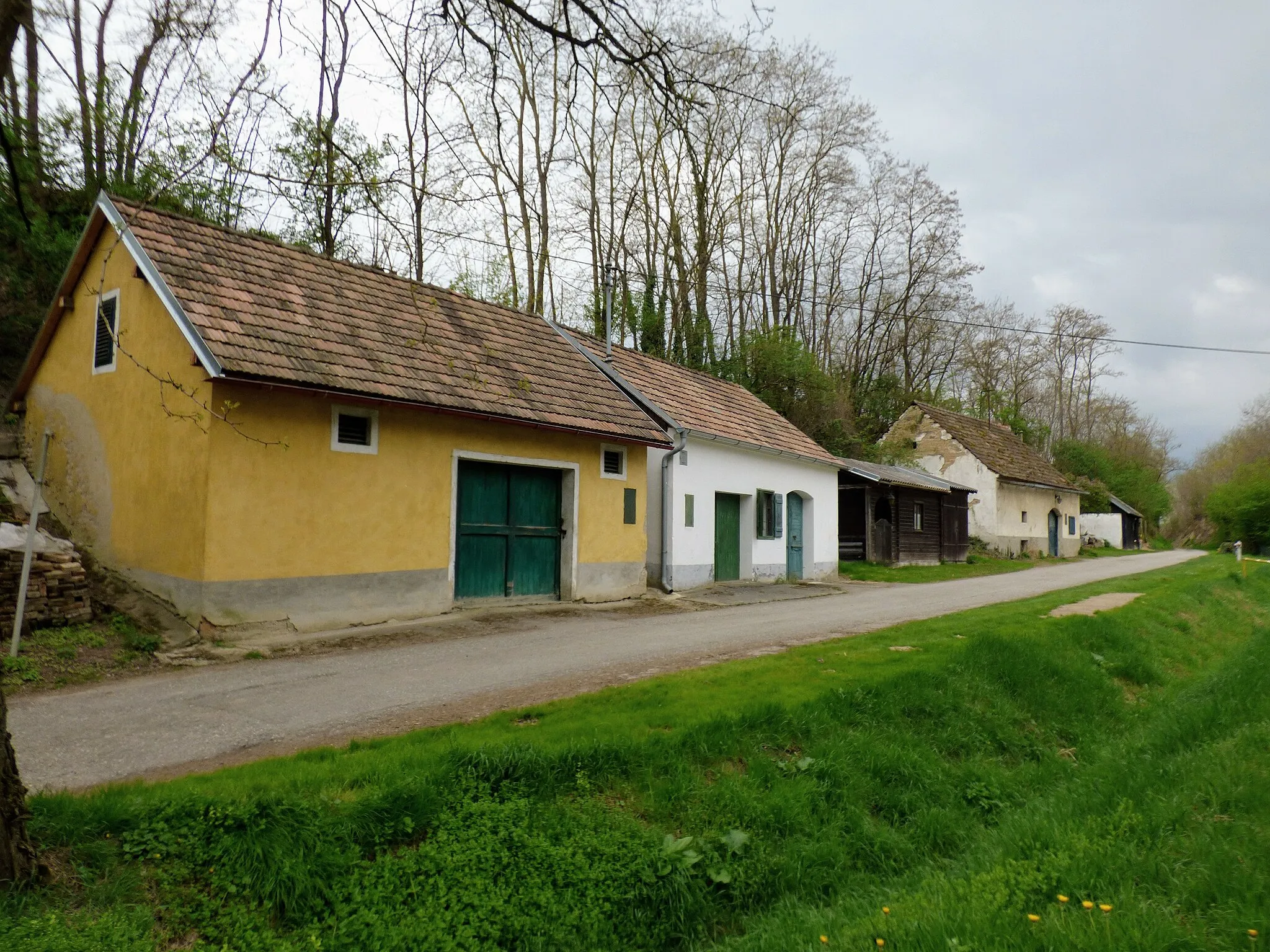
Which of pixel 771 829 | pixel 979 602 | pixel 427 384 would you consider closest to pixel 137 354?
pixel 427 384

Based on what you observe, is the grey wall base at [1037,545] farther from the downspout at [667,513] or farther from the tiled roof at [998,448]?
the downspout at [667,513]

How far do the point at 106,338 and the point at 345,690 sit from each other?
7624 millimetres

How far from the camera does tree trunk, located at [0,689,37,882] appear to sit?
3.58 m

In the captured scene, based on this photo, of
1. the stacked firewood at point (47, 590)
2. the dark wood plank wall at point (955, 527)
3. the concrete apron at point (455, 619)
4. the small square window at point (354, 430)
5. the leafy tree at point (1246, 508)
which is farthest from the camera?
the leafy tree at point (1246, 508)

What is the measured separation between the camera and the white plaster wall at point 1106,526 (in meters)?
49.0

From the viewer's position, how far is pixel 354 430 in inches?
448

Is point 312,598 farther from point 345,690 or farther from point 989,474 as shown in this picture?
point 989,474

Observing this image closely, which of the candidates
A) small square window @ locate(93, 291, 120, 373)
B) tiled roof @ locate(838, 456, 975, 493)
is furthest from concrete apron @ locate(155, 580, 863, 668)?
tiled roof @ locate(838, 456, 975, 493)

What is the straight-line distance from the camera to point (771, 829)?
5.43 meters

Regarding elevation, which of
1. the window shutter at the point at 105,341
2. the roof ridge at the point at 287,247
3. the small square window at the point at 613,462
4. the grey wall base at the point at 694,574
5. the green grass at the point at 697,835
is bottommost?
the green grass at the point at 697,835

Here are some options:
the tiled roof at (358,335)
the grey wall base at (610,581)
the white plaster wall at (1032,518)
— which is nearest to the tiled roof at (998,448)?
the white plaster wall at (1032,518)

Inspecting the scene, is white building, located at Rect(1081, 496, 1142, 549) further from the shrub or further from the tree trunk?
the tree trunk

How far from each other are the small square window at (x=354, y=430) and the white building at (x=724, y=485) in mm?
6757

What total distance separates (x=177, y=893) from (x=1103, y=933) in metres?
4.24
